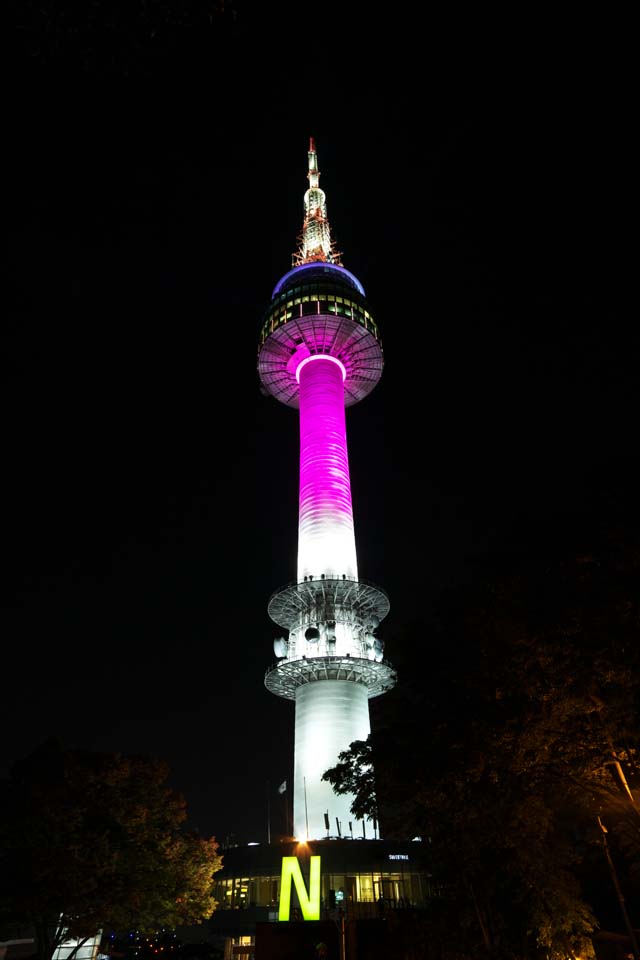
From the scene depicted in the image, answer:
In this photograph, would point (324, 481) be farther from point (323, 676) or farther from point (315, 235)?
point (315, 235)

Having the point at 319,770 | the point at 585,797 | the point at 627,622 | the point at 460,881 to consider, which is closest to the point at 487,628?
the point at 627,622

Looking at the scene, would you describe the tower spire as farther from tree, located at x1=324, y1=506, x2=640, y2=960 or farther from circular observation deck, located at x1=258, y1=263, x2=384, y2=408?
tree, located at x1=324, y1=506, x2=640, y2=960

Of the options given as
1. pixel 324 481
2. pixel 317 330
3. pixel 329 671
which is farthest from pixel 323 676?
pixel 317 330

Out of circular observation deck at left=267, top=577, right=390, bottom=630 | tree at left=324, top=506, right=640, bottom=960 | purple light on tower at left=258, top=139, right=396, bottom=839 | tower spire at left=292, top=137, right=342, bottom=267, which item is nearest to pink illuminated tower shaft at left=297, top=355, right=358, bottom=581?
purple light on tower at left=258, top=139, right=396, bottom=839

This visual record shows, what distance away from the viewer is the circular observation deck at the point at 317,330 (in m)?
86.8

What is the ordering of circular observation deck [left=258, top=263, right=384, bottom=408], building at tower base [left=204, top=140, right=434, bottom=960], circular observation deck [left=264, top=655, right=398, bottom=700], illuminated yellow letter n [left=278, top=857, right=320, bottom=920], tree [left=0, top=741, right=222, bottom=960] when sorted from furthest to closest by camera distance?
1. circular observation deck [left=258, top=263, right=384, bottom=408]
2. circular observation deck [left=264, top=655, right=398, bottom=700]
3. building at tower base [left=204, top=140, right=434, bottom=960]
4. illuminated yellow letter n [left=278, top=857, right=320, bottom=920]
5. tree [left=0, top=741, right=222, bottom=960]

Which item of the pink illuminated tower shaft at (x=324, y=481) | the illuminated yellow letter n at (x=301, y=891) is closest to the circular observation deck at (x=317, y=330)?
the pink illuminated tower shaft at (x=324, y=481)

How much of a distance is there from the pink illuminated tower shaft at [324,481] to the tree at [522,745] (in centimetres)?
3715

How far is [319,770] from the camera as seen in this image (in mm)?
58031

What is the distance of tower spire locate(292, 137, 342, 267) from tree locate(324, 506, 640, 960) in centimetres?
8105

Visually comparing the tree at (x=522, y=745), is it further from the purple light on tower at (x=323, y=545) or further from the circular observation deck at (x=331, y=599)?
the circular observation deck at (x=331, y=599)

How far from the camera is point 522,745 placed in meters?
23.2

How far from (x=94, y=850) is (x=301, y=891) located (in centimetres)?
1115

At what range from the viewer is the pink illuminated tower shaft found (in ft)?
231
